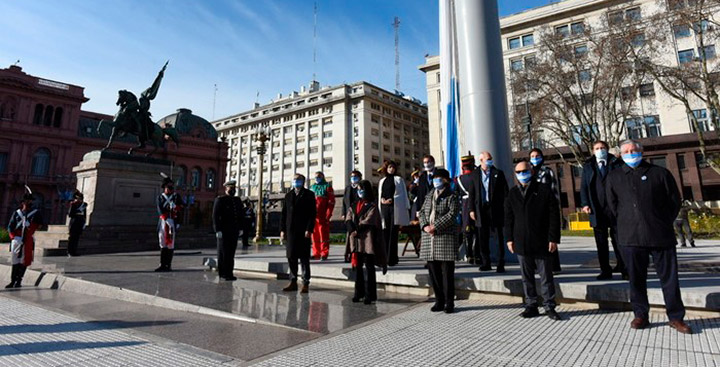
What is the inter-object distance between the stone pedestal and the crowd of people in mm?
6221

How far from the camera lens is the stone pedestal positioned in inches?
499

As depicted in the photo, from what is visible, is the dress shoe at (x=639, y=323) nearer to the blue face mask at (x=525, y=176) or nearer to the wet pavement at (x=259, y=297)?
the blue face mask at (x=525, y=176)

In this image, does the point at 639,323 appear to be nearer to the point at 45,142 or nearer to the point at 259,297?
the point at 259,297

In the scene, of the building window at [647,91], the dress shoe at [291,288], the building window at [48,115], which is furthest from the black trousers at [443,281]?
the building window at [48,115]

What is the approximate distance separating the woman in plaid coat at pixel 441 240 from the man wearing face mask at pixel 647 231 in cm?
173

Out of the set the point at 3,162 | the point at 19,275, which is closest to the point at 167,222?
the point at 19,275

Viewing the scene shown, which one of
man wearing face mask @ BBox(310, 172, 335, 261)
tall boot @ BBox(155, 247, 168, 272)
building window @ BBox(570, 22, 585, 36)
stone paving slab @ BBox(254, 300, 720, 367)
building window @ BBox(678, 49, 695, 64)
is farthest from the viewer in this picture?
building window @ BBox(678, 49, 695, 64)

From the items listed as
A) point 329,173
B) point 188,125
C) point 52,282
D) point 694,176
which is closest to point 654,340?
point 52,282

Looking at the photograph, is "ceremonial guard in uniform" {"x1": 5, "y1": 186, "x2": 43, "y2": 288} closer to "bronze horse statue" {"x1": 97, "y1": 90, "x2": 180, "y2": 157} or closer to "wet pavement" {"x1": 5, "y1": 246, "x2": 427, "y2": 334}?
"wet pavement" {"x1": 5, "y1": 246, "x2": 427, "y2": 334}

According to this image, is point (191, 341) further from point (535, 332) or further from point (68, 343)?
point (535, 332)

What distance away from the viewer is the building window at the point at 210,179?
52562mm

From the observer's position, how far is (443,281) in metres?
4.44

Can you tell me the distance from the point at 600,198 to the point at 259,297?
515 cm

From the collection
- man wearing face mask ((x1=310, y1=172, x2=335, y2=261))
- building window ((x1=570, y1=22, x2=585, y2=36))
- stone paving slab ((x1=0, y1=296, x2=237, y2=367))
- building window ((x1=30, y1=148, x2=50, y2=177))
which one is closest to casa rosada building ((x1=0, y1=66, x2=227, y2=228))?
building window ((x1=30, y1=148, x2=50, y2=177))
